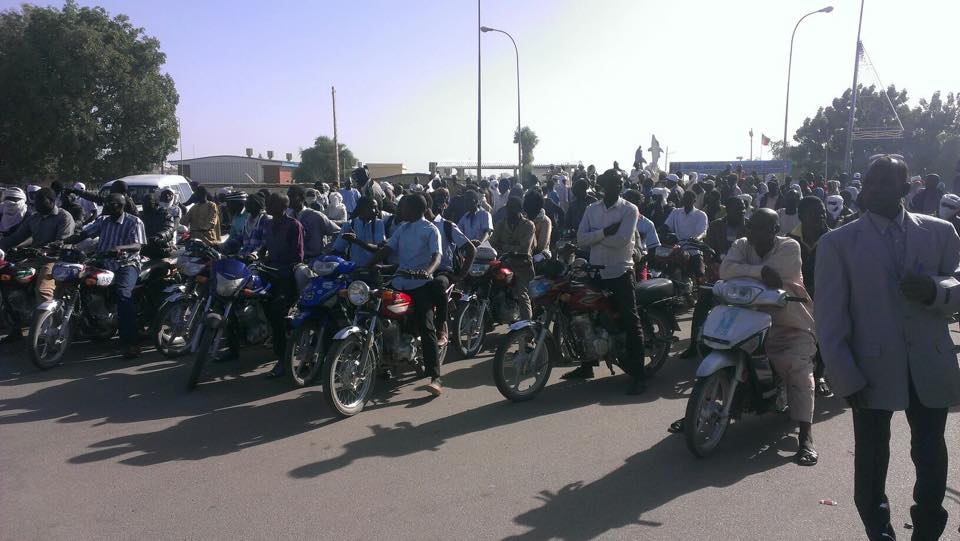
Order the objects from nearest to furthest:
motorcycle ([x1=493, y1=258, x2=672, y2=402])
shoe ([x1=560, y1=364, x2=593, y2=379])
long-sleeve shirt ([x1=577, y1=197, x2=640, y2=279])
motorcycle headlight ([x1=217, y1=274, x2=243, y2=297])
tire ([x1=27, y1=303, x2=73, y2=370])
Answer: motorcycle ([x1=493, y1=258, x2=672, y2=402]) → long-sleeve shirt ([x1=577, y1=197, x2=640, y2=279]) → motorcycle headlight ([x1=217, y1=274, x2=243, y2=297]) → shoe ([x1=560, y1=364, x2=593, y2=379]) → tire ([x1=27, y1=303, x2=73, y2=370])

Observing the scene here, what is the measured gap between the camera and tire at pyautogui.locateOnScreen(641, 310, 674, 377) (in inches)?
274

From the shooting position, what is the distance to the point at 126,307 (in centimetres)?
782

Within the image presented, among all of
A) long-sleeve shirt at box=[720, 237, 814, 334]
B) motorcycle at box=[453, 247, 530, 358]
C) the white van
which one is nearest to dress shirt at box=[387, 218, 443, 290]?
motorcycle at box=[453, 247, 530, 358]

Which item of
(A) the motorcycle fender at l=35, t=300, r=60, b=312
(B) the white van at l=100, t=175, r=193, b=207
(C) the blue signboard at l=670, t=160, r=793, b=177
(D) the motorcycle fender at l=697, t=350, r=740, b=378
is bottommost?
(D) the motorcycle fender at l=697, t=350, r=740, b=378

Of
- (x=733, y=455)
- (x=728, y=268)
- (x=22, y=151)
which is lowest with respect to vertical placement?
(x=733, y=455)

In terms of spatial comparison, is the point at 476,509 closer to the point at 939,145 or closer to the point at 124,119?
the point at 124,119

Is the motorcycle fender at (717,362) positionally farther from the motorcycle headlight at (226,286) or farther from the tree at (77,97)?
the tree at (77,97)

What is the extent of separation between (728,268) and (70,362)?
6.79 m

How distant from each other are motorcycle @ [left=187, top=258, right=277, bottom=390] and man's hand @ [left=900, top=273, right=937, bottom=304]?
17.8ft

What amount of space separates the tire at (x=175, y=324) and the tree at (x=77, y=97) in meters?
28.4

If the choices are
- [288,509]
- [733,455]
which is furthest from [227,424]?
[733,455]

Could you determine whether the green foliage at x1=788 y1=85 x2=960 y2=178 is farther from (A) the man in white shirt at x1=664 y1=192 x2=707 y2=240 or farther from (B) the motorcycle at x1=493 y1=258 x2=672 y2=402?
(B) the motorcycle at x1=493 y1=258 x2=672 y2=402

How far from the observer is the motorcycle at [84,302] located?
7.25 metres

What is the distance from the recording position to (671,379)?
7.05 meters
